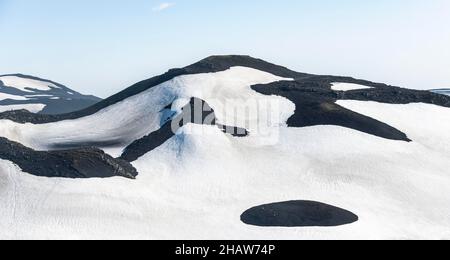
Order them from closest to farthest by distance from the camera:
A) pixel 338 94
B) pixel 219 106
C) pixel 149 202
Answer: pixel 149 202 < pixel 219 106 < pixel 338 94

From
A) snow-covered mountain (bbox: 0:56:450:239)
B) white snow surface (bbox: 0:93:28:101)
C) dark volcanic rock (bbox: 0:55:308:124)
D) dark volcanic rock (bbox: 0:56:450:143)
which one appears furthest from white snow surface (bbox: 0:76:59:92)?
snow-covered mountain (bbox: 0:56:450:239)

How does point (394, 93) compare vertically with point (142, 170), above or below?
above

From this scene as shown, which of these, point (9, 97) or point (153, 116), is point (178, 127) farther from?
point (9, 97)

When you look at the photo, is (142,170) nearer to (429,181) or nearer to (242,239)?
(242,239)

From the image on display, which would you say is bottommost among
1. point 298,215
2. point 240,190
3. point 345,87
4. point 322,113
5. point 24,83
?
point 298,215

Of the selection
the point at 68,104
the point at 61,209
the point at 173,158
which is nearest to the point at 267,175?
the point at 173,158

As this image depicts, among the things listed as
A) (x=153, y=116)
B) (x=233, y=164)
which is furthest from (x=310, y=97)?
(x=233, y=164)
